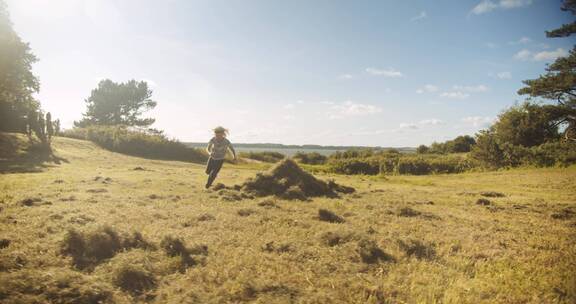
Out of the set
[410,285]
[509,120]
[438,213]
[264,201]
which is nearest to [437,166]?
[509,120]

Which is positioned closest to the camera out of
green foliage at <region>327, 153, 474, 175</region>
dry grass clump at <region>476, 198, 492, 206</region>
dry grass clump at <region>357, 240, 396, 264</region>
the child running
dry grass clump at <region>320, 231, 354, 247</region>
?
dry grass clump at <region>357, 240, 396, 264</region>

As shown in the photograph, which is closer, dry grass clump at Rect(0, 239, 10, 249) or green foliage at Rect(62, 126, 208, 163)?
dry grass clump at Rect(0, 239, 10, 249)

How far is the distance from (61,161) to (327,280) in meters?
23.0

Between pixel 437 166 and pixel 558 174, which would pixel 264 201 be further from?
pixel 437 166

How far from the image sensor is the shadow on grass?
17484 mm

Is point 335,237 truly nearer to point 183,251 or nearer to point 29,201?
point 183,251

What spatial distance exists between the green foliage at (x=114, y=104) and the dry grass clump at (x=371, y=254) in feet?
198

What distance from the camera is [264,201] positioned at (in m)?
9.19

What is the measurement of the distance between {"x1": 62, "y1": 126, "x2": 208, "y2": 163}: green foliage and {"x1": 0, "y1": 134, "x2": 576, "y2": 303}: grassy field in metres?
25.6

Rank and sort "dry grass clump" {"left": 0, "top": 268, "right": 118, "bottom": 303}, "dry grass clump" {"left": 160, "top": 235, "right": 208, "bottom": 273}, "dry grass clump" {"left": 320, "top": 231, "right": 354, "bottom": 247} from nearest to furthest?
"dry grass clump" {"left": 0, "top": 268, "right": 118, "bottom": 303} < "dry grass clump" {"left": 160, "top": 235, "right": 208, "bottom": 273} < "dry grass clump" {"left": 320, "top": 231, "right": 354, "bottom": 247}

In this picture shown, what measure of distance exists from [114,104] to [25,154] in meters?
39.9

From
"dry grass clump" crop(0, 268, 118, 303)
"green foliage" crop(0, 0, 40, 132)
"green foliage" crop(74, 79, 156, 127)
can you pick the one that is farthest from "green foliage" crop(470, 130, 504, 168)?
"green foliage" crop(74, 79, 156, 127)

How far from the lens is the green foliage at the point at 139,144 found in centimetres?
3275

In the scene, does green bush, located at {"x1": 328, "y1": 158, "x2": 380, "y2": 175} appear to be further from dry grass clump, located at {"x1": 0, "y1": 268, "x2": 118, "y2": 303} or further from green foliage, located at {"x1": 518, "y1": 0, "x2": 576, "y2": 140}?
dry grass clump, located at {"x1": 0, "y1": 268, "x2": 118, "y2": 303}
